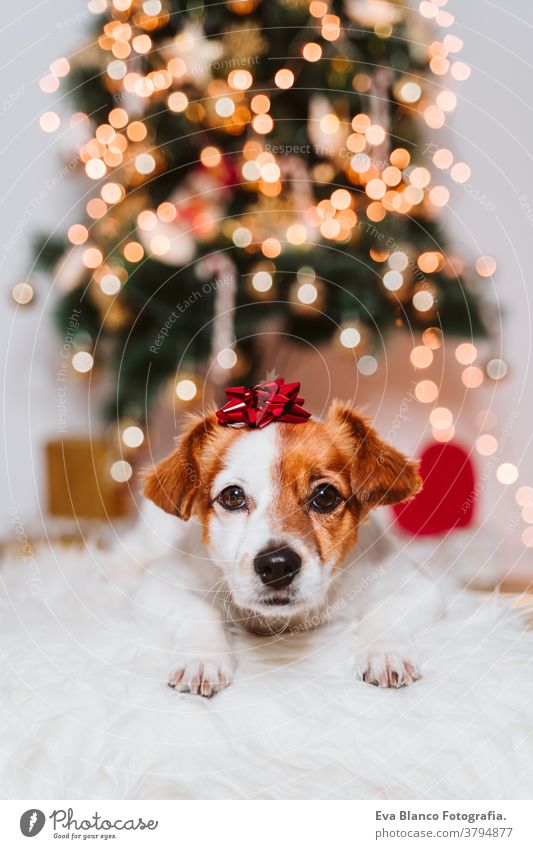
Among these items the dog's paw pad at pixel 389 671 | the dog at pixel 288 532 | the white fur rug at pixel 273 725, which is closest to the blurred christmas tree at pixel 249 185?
the dog at pixel 288 532

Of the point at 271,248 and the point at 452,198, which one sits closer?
the point at 271,248

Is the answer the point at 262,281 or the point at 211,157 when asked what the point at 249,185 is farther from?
the point at 262,281

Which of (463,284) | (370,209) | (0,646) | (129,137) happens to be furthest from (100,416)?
(463,284)

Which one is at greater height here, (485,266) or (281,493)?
(485,266)

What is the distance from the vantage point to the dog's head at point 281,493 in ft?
3.25

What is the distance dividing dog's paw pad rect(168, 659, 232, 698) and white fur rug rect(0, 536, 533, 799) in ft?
0.05

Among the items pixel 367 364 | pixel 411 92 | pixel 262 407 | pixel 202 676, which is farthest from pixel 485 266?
pixel 202 676

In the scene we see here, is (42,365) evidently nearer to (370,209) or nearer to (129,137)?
(129,137)

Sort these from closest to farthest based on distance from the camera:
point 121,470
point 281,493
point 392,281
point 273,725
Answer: point 273,725
point 281,493
point 392,281
point 121,470

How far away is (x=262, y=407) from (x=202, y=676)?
0.45 meters

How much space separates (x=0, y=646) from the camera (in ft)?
3.77

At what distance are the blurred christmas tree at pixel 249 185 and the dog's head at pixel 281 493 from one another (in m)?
0.41

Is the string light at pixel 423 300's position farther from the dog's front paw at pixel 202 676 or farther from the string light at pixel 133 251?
the dog's front paw at pixel 202 676

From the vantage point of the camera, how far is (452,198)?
1.59 m
